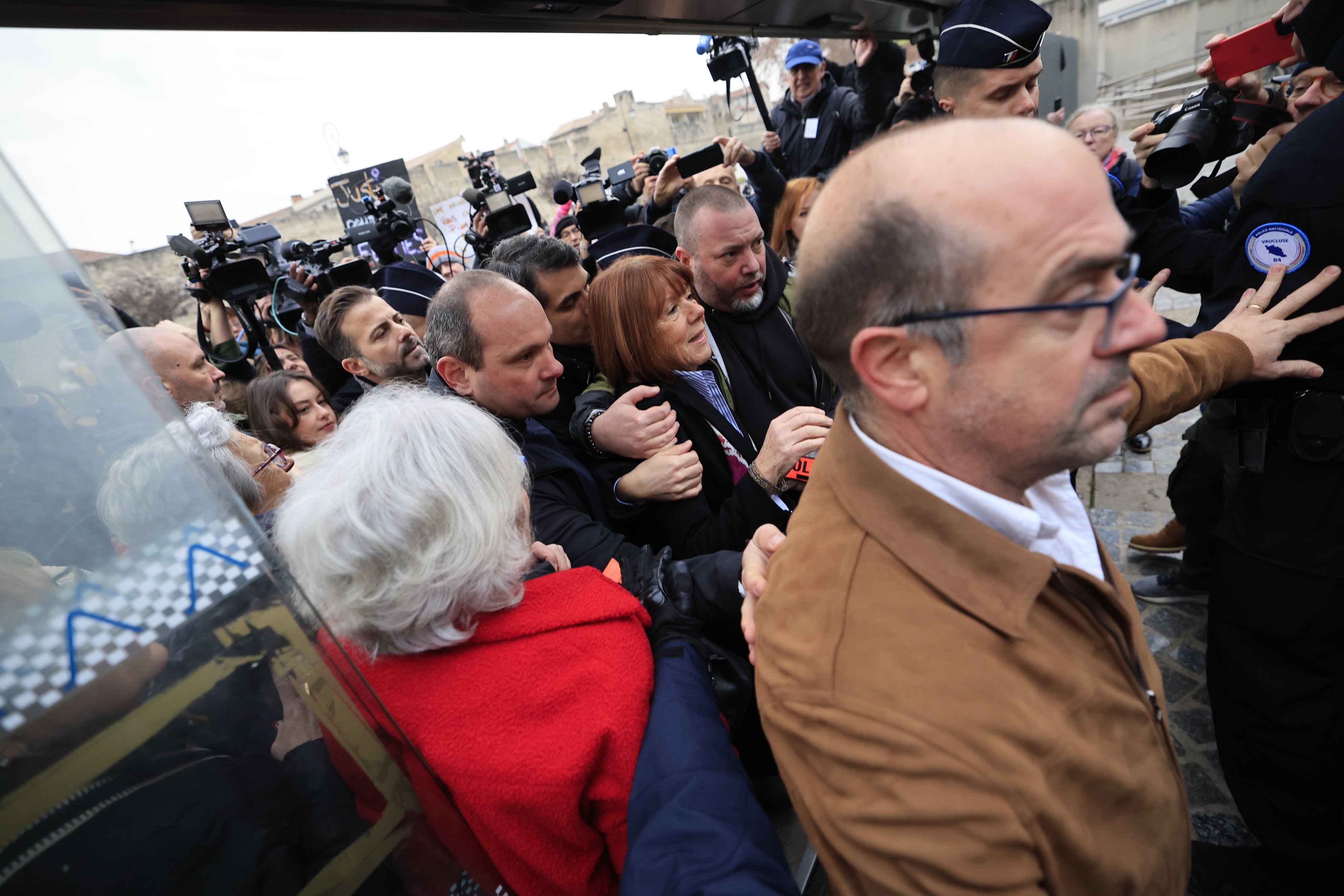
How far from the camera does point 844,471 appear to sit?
111 centimetres

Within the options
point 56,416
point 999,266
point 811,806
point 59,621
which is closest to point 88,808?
point 59,621

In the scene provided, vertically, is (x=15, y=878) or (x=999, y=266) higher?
(x=999, y=266)

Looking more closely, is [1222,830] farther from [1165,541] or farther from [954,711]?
[954,711]

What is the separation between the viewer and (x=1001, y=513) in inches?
41.6

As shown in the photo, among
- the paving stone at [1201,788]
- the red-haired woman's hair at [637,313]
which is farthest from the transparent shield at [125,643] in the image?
the paving stone at [1201,788]

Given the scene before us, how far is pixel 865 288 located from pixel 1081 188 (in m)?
0.34

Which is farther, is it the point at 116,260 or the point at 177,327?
the point at 116,260

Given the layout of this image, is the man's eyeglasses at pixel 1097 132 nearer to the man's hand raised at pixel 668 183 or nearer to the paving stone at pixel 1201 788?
the man's hand raised at pixel 668 183

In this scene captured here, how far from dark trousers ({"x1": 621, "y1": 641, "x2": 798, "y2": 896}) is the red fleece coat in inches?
3.0

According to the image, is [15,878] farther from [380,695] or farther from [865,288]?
[865,288]

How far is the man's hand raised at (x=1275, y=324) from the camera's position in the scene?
160 centimetres

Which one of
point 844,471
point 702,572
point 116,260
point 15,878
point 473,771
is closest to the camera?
point 15,878

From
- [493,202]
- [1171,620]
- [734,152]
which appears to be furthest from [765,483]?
[493,202]

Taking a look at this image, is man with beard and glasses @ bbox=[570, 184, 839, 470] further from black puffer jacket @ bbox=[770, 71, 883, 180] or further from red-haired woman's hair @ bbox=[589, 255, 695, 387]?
black puffer jacket @ bbox=[770, 71, 883, 180]
